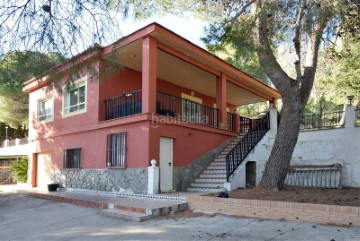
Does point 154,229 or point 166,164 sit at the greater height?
point 166,164

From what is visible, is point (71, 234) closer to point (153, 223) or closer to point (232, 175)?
point (153, 223)

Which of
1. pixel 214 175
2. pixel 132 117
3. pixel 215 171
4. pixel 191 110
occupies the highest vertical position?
pixel 191 110

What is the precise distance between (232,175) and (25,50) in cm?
765

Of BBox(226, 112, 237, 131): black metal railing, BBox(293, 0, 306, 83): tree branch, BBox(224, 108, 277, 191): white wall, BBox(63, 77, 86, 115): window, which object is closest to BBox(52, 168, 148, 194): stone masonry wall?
BBox(63, 77, 86, 115): window

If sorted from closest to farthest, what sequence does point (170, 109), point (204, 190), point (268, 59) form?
point (268, 59)
point (204, 190)
point (170, 109)

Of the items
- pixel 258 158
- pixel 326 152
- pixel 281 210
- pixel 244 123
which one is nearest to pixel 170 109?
pixel 258 158

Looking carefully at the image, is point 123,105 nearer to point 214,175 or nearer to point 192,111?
point 192,111

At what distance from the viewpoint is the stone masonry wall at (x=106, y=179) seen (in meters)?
11.3

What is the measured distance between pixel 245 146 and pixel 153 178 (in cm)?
415

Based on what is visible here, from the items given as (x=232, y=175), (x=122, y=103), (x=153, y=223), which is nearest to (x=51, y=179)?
(x=122, y=103)

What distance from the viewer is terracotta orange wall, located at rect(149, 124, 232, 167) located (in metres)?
11.3

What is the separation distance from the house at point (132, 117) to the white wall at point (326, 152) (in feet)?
5.68

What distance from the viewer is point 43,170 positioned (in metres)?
17.1

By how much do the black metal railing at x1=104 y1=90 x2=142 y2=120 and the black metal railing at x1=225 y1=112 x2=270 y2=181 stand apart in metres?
3.65
